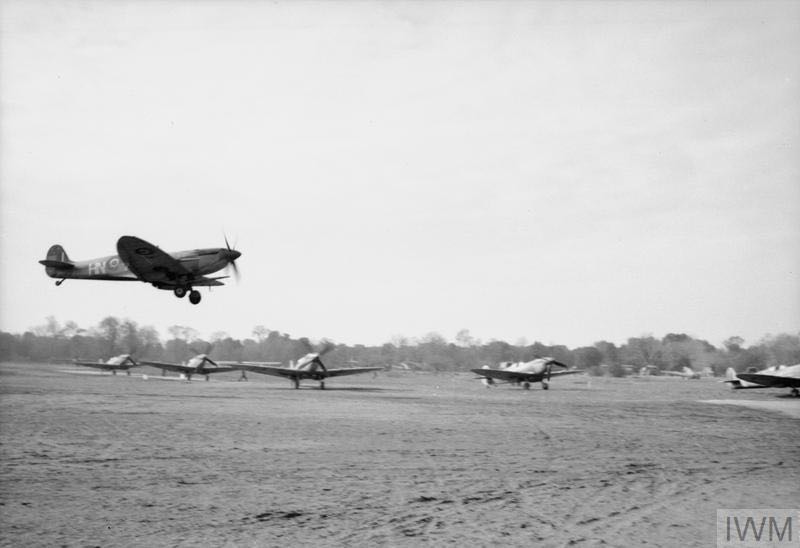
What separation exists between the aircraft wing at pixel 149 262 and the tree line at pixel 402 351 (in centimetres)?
1438

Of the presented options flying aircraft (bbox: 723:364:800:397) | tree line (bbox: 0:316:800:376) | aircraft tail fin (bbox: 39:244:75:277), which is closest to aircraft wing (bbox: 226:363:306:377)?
tree line (bbox: 0:316:800:376)

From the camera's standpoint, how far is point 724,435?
18.0 meters

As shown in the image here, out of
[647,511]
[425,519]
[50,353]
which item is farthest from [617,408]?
[50,353]

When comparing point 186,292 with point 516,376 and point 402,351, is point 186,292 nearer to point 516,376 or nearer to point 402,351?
point 516,376

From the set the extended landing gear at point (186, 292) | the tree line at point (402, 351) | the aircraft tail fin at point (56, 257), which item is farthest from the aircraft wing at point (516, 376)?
the extended landing gear at point (186, 292)

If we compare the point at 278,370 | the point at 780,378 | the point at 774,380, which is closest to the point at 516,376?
the point at 774,380

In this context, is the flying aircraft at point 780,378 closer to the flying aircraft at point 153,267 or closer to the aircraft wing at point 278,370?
the aircraft wing at point 278,370

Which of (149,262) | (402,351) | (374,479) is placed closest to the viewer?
(149,262)

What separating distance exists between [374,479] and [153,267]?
18.1 ft

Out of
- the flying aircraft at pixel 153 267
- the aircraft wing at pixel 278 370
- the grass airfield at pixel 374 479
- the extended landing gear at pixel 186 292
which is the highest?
the flying aircraft at pixel 153 267

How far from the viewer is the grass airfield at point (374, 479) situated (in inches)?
323

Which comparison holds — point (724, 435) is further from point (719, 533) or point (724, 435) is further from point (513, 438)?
point (719, 533)

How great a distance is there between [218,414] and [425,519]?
564 inches

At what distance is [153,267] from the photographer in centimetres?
960
